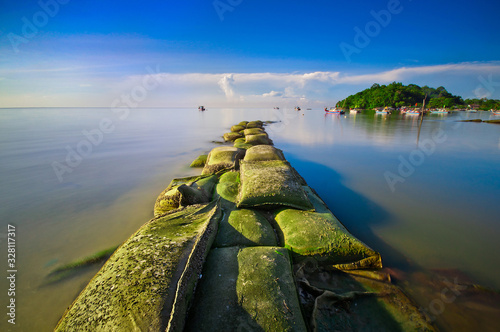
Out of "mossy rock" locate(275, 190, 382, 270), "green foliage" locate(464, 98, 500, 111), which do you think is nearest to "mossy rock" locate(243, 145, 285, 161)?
"mossy rock" locate(275, 190, 382, 270)

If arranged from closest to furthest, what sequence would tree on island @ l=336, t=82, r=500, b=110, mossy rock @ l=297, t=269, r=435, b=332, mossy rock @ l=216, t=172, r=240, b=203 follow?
1. mossy rock @ l=297, t=269, r=435, b=332
2. mossy rock @ l=216, t=172, r=240, b=203
3. tree on island @ l=336, t=82, r=500, b=110

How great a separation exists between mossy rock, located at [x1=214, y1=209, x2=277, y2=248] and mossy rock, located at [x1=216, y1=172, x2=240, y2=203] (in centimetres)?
65

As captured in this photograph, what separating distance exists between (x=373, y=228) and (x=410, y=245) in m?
0.56

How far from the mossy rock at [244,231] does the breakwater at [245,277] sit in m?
0.01

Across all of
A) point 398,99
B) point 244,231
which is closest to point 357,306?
point 244,231

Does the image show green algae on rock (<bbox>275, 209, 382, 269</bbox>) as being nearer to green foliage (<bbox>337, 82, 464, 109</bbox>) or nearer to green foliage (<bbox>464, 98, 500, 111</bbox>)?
green foliage (<bbox>337, 82, 464, 109</bbox>)

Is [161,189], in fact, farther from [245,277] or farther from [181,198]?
[245,277]

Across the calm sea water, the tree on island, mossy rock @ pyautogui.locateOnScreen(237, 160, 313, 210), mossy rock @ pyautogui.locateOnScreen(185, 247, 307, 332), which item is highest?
the tree on island

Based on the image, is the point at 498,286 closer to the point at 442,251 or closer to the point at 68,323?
the point at 442,251

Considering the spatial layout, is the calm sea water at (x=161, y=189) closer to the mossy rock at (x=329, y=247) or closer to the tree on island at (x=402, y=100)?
the mossy rock at (x=329, y=247)

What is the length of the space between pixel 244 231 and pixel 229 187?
1.50 m

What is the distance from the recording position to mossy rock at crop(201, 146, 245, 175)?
5621 mm

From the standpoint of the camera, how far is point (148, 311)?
1.24m

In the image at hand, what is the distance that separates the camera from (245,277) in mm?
1721
